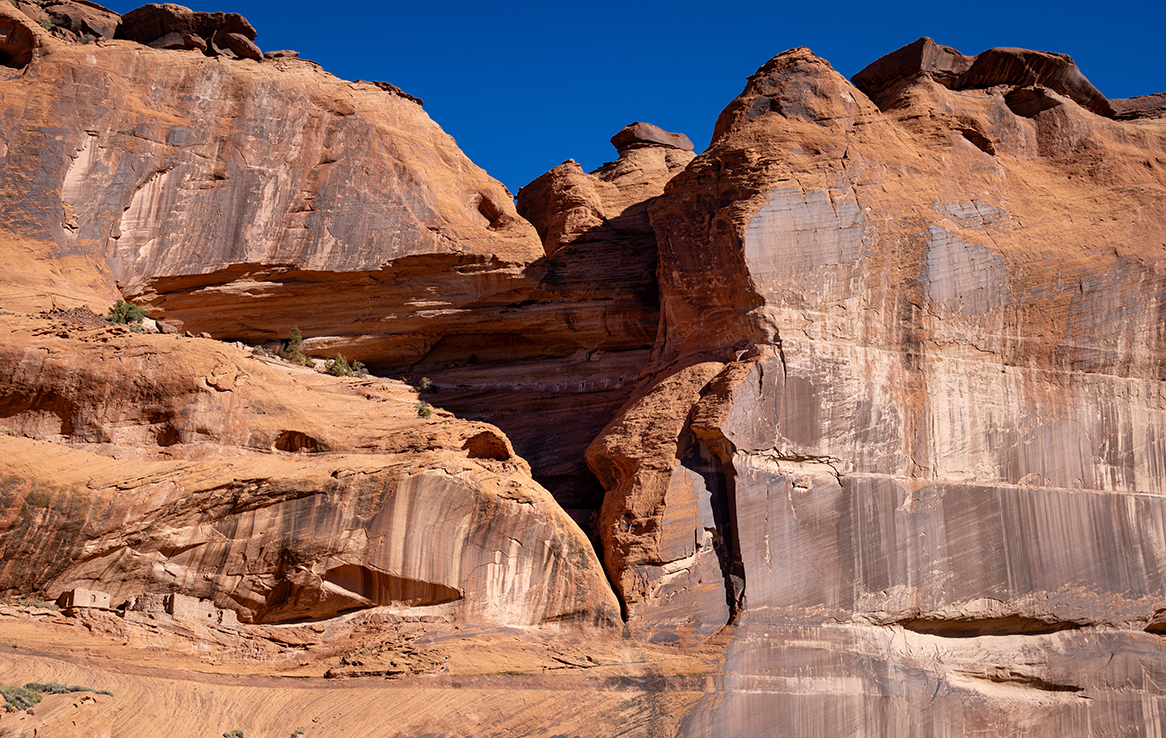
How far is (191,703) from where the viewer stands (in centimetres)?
1373

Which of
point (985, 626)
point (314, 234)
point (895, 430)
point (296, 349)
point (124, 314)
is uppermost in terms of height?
point (314, 234)

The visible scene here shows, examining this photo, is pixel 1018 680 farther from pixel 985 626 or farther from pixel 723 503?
pixel 723 503

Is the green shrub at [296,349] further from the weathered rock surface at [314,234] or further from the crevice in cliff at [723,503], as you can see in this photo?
the crevice in cliff at [723,503]

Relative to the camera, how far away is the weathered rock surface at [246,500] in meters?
15.5

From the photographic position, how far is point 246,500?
16250 millimetres

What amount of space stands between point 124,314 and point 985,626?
17554 mm

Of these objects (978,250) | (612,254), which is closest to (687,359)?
(612,254)

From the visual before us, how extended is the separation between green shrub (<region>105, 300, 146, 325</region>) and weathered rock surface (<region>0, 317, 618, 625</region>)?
1.78 metres

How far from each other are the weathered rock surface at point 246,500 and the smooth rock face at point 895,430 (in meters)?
2.41

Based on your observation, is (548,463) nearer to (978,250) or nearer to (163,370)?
(163,370)

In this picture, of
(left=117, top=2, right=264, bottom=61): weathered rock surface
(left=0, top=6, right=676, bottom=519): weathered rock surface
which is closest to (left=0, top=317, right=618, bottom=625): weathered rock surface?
(left=0, top=6, right=676, bottom=519): weathered rock surface

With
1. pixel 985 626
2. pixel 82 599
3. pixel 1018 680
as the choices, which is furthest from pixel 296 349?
pixel 1018 680

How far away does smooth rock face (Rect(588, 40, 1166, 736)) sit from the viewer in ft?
60.7

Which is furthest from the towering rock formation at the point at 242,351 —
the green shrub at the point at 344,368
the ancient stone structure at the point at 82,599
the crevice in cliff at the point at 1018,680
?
the crevice in cliff at the point at 1018,680
